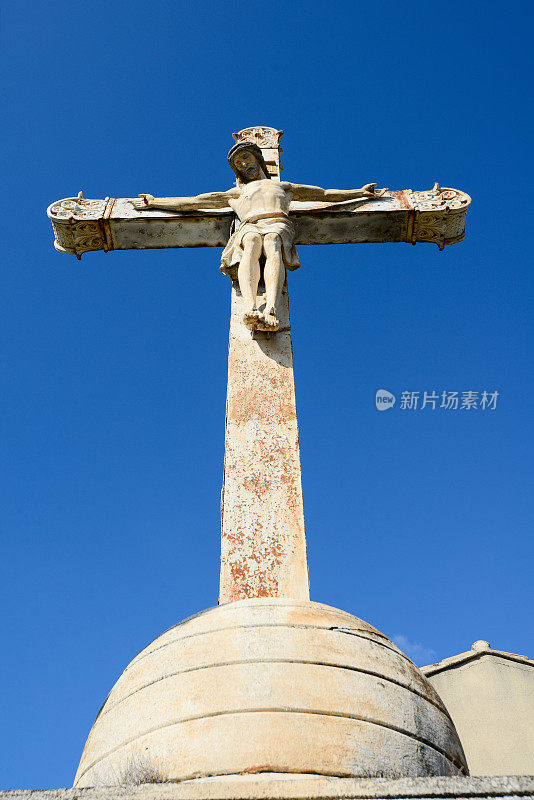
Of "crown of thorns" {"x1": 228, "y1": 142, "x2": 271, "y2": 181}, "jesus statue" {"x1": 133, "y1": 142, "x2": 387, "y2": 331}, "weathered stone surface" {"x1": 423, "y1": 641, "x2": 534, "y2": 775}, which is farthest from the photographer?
"crown of thorns" {"x1": 228, "y1": 142, "x2": 271, "y2": 181}

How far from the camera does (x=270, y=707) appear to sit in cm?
236

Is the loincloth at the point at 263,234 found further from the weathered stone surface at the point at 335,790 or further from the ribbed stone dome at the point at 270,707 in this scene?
the weathered stone surface at the point at 335,790

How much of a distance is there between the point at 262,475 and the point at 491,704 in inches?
102

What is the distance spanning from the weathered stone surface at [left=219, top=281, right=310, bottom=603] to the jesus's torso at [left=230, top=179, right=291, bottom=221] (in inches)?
36.2

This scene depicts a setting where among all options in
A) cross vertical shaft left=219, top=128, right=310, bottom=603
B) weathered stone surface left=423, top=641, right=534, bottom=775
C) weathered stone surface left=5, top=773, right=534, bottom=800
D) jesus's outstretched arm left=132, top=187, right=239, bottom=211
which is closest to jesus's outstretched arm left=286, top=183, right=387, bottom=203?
jesus's outstretched arm left=132, top=187, right=239, bottom=211

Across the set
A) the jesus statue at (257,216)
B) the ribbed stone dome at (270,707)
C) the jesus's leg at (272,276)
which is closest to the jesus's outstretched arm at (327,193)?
the jesus statue at (257,216)

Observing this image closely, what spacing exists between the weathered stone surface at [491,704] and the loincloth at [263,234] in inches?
127

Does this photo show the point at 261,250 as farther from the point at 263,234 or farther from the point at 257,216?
the point at 257,216

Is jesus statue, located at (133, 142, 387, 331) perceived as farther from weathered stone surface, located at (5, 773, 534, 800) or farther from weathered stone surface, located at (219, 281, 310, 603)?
weathered stone surface, located at (5, 773, 534, 800)

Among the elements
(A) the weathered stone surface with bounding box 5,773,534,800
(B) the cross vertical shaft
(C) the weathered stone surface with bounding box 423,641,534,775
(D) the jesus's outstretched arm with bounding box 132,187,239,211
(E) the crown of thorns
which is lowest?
(A) the weathered stone surface with bounding box 5,773,534,800

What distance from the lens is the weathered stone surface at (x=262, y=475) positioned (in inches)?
158

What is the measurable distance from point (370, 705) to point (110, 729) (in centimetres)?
86

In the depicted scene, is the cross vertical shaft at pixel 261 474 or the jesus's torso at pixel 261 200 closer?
the cross vertical shaft at pixel 261 474

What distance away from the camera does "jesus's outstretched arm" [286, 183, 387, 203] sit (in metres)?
6.55
